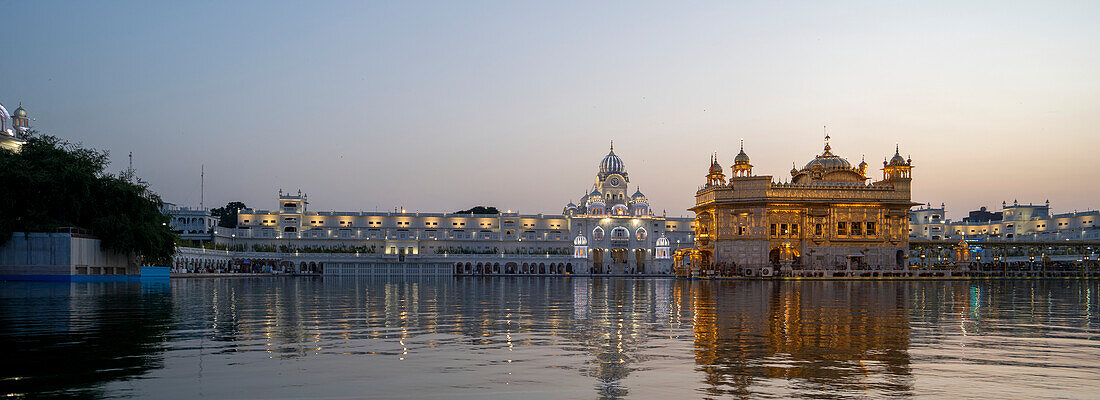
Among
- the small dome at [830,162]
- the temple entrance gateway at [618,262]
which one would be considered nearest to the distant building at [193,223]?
the temple entrance gateway at [618,262]

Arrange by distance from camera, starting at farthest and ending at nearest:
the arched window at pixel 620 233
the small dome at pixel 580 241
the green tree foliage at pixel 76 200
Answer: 1. the arched window at pixel 620 233
2. the small dome at pixel 580 241
3. the green tree foliage at pixel 76 200

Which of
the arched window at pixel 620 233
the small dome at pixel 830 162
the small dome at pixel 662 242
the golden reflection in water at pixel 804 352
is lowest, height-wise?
the small dome at pixel 662 242

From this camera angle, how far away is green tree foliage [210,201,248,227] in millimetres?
156375

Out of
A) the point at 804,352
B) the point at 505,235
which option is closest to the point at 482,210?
the point at 505,235

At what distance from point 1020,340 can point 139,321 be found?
1758 centimetres

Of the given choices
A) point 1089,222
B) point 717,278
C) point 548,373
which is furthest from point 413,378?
point 1089,222

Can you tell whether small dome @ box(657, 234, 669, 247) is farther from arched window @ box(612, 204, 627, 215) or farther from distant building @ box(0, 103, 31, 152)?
distant building @ box(0, 103, 31, 152)

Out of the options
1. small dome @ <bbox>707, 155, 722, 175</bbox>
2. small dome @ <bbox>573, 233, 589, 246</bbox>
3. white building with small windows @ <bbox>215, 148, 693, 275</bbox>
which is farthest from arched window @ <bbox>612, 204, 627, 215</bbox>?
small dome @ <bbox>707, 155, 722, 175</bbox>

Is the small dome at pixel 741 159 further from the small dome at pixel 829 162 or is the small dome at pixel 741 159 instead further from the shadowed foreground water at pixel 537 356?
the shadowed foreground water at pixel 537 356

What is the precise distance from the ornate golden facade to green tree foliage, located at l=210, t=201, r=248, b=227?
97.8 metres

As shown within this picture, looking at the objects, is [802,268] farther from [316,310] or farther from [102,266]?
[316,310]

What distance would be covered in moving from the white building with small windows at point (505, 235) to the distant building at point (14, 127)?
39413 millimetres

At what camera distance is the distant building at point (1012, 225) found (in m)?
155

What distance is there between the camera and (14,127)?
87.9 m
